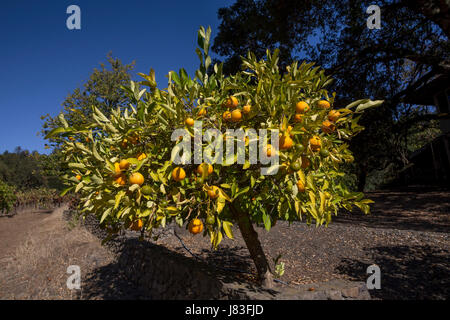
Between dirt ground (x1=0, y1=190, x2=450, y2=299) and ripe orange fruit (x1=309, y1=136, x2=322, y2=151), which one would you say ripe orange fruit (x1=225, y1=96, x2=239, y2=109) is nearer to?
ripe orange fruit (x1=309, y1=136, x2=322, y2=151)

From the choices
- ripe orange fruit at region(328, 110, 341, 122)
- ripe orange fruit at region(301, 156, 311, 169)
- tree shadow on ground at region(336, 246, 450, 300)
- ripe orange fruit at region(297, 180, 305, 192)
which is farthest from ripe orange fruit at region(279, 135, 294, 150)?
tree shadow on ground at region(336, 246, 450, 300)

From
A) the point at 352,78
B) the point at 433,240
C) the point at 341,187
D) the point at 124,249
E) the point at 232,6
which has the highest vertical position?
the point at 232,6

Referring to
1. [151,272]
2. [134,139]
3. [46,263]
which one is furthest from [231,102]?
[46,263]

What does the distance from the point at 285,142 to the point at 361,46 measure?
25.8 ft

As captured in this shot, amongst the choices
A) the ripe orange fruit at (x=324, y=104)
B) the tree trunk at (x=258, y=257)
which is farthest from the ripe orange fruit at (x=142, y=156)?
the ripe orange fruit at (x=324, y=104)

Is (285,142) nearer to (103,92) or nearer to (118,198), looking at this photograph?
(118,198)

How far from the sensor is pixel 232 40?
8.46 metres

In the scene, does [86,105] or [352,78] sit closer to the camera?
[352,78]

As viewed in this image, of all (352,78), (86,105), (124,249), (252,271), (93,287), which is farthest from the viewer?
(86,105)

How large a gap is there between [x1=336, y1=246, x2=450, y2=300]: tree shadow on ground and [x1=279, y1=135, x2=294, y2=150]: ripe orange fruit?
8.38 ft

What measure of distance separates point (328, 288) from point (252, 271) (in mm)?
1271
